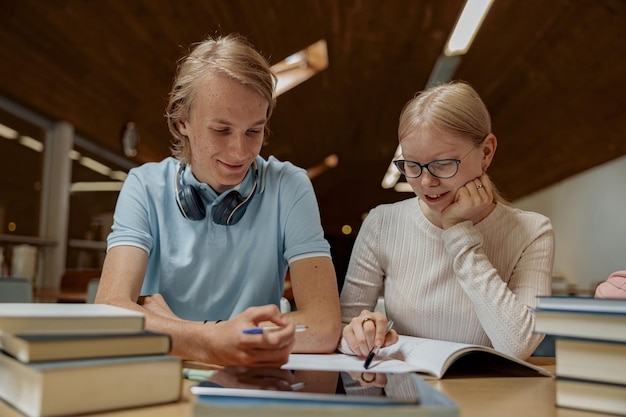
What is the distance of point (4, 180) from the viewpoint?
15.3 feet

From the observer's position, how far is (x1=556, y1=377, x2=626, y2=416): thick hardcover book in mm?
752

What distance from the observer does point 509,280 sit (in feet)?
4.98

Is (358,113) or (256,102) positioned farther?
(358,113)

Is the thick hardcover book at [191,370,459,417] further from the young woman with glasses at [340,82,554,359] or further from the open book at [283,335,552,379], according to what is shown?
the young woman with glasses at [340,82,554,359]

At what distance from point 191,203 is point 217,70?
34 centimetres

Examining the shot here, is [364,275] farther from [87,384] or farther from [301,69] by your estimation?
[301,69]

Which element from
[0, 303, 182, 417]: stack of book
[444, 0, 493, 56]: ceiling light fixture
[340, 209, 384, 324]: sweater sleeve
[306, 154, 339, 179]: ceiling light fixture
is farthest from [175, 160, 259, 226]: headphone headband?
[306, 154, 339, 179]: ceiling light fixture

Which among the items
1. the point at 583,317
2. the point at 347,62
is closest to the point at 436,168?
the point at 583,317

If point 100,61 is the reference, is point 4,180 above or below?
below

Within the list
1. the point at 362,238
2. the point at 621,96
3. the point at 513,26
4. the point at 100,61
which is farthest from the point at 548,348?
the point at 621,96

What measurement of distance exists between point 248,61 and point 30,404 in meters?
0.99

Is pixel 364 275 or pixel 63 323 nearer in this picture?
pixel 63 323

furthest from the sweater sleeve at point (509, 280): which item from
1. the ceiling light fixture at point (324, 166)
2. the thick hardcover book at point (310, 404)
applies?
the ceiling light fixture at point (324, 166)

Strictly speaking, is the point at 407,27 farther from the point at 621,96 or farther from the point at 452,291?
the point at 452,291
